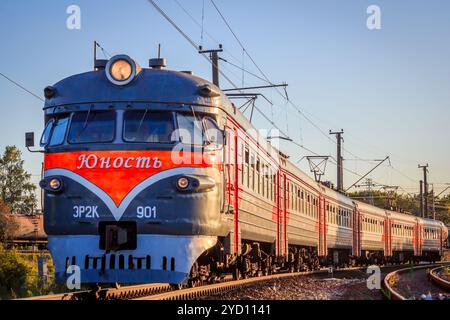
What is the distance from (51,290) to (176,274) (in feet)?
22.5

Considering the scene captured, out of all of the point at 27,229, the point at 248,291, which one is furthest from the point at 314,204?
the point at 27,229

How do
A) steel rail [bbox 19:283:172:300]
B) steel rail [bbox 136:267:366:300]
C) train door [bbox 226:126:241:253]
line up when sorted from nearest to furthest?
steel rail [bbox 19:283:172:300] → train door [bbox 226:126:241:253] → steel rail [bbox 136:267:366:300]

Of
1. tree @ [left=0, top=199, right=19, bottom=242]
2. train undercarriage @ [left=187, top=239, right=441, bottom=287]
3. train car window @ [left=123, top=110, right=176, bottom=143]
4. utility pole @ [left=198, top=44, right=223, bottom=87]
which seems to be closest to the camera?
train car window @ [left=123, top=110, right=176, bottom=143]

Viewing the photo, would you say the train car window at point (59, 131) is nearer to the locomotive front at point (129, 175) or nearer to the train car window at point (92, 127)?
the locomotive front at point (129, 175)

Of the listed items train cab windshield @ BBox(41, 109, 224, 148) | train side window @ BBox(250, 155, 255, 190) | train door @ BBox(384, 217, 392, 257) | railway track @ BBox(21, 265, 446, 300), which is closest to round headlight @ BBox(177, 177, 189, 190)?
train cab windshield @ BBox(41, 109, 224, 148)

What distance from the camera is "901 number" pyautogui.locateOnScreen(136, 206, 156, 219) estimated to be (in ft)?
33.2

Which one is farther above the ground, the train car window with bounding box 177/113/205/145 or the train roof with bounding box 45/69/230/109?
the train roof with bounding box 45/69/230/109

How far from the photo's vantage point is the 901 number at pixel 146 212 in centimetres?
1012

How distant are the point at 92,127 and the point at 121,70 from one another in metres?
0.92

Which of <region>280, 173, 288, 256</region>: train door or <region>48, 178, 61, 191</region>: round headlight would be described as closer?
<region>48, 178, 61, 191</region>: round headlight

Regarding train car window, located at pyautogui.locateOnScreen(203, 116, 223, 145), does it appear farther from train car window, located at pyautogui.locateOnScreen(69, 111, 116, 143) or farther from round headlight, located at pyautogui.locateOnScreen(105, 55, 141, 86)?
train car window, located at pyautogui.locateOnScreen(69, 111, 116, 143)

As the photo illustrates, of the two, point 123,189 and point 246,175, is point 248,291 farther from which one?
point 123,189

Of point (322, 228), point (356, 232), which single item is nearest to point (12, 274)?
point (322, 228)
